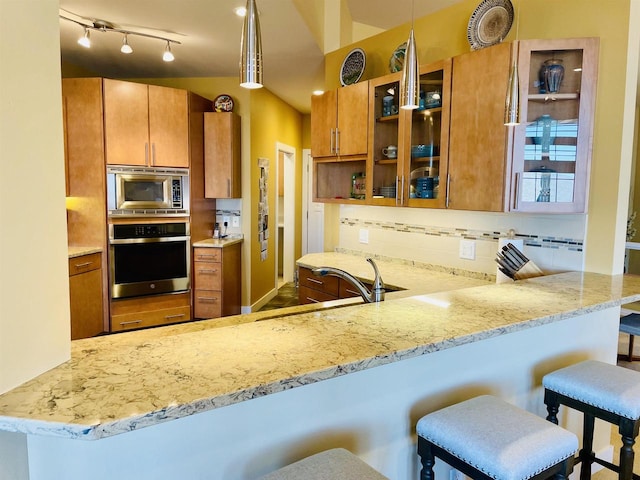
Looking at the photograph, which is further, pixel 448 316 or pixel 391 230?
pixel 391 230

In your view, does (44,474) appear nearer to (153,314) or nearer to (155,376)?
(155,376)

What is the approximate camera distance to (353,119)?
3.16 meters

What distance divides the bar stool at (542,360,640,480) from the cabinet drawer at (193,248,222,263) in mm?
3321

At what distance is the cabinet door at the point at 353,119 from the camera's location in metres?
3.07

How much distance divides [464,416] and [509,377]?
1.83 ft

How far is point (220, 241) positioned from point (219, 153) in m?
0.93

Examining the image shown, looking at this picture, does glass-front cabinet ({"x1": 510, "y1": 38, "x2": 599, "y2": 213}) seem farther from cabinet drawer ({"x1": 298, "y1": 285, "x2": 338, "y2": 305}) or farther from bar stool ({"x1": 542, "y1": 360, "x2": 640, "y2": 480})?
cabinet drawer ({"x1": 298, "y1": 285, "x2": 338, "y2": 305})

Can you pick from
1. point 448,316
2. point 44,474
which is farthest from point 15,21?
point 448,316

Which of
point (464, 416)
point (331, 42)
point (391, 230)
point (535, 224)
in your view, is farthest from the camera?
point (331, 42)

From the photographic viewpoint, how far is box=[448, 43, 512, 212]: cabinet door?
7.39 feet

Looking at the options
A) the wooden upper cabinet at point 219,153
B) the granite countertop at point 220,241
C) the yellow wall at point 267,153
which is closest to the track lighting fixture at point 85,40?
the wooden upper cabinet at point 219,153

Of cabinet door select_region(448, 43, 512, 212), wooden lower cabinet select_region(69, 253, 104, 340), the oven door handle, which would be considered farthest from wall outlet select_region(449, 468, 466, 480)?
the oven door handle

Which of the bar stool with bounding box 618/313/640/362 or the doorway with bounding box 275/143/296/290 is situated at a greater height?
the doorway with bounding box 275/143/296/290

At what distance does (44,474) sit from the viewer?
0.99 meters
